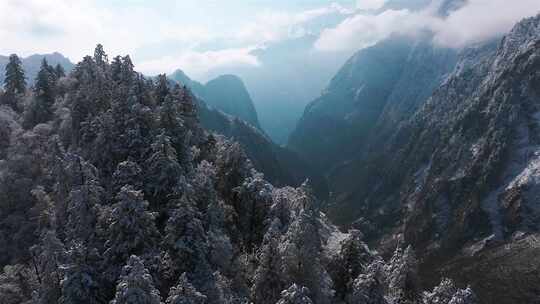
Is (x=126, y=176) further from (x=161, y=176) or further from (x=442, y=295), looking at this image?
(x=442, y=295)

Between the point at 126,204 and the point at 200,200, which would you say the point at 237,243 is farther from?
the point at 126,204

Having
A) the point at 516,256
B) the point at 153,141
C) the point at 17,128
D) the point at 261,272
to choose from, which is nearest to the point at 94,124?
the point at 153,141

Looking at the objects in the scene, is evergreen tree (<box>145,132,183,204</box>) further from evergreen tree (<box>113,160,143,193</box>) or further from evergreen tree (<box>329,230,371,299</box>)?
evergreen tree (<box>329,230,371,299</box>)

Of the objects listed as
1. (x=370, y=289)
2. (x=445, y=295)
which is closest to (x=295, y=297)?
(x=370, y=289)

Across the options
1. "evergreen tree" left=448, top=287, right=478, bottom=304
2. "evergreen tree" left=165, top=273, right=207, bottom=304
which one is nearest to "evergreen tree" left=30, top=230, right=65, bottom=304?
"evergreen tree" left=165, top=273, right=207, bottom=304

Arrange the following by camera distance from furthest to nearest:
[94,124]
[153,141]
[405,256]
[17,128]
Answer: [17,128] < [94,124] < [153,141] < [405,256]

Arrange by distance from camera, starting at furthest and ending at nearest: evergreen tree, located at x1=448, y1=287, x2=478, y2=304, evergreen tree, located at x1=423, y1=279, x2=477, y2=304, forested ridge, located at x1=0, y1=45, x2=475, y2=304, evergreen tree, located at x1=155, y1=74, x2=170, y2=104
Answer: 1. evergreen tree, located at x1=155, y1=74, x2=170, y2=104
2. evergreen tree, located at x1=423, y1=279, x2=477, y2=304
3. forested ridge, located at x1=0, y1=45, x2=475, y2=304
4. evergreen tree, located at x1=448, y1=287, x2=478, y2=304
